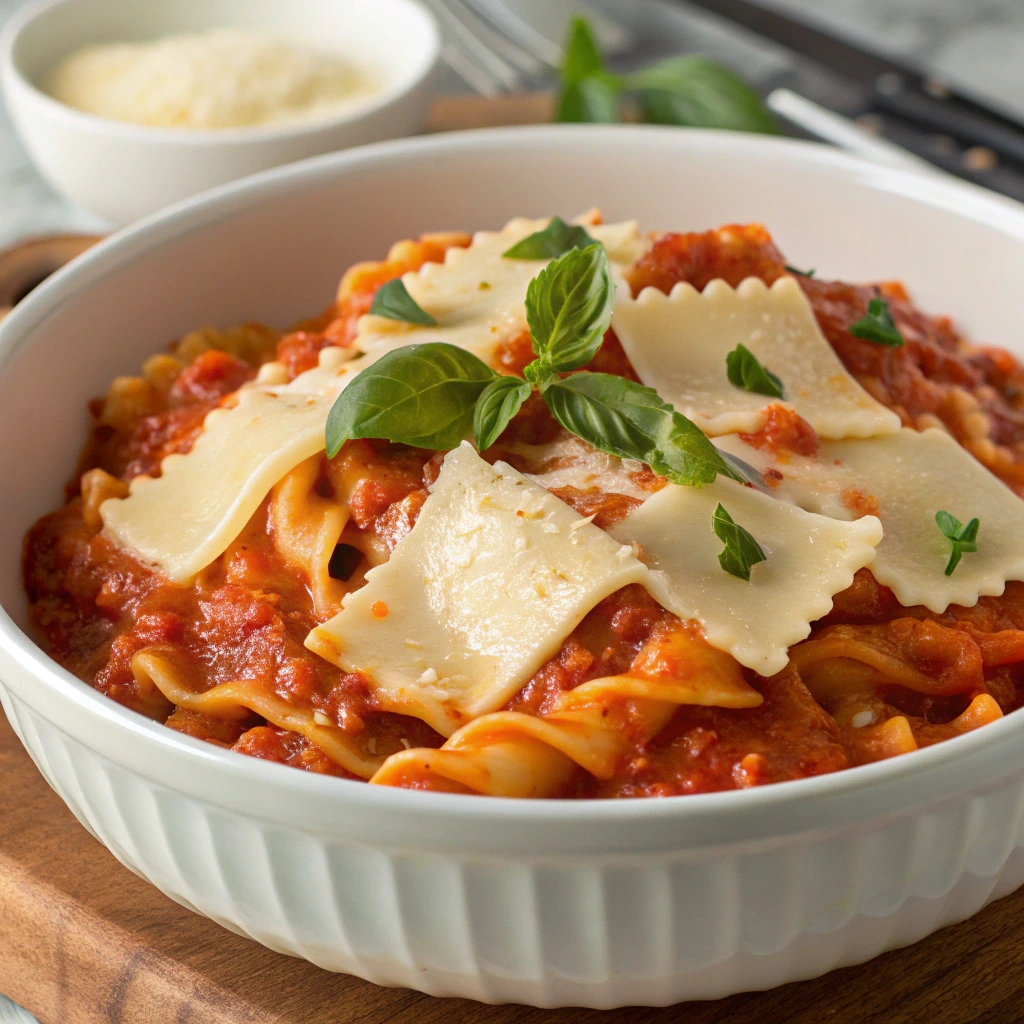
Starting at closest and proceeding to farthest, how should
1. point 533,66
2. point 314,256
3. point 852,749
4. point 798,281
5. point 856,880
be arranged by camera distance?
1. point 856,880
2. point 852,749
3. point 798,281
4. point 314,256
5. point 533,66

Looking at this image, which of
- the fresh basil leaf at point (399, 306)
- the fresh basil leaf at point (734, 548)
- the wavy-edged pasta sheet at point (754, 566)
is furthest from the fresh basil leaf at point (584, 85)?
the fresh basil leaf at point (734, 548)

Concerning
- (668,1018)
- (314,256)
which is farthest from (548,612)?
(314,256)

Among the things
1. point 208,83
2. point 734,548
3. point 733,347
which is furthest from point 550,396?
Result: point 208,83

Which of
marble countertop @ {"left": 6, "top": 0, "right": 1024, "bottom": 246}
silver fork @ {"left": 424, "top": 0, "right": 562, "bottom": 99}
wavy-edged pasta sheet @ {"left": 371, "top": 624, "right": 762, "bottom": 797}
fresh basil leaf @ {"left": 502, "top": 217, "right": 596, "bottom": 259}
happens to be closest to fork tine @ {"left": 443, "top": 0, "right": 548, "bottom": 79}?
silver fork @ {"left": 424, "top": 0, "right": 562, "bottom": 99}

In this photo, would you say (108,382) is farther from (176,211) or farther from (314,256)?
(314,256)

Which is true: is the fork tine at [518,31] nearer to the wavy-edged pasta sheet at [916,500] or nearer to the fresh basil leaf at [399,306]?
the fresh basil leaf at [399,306]
